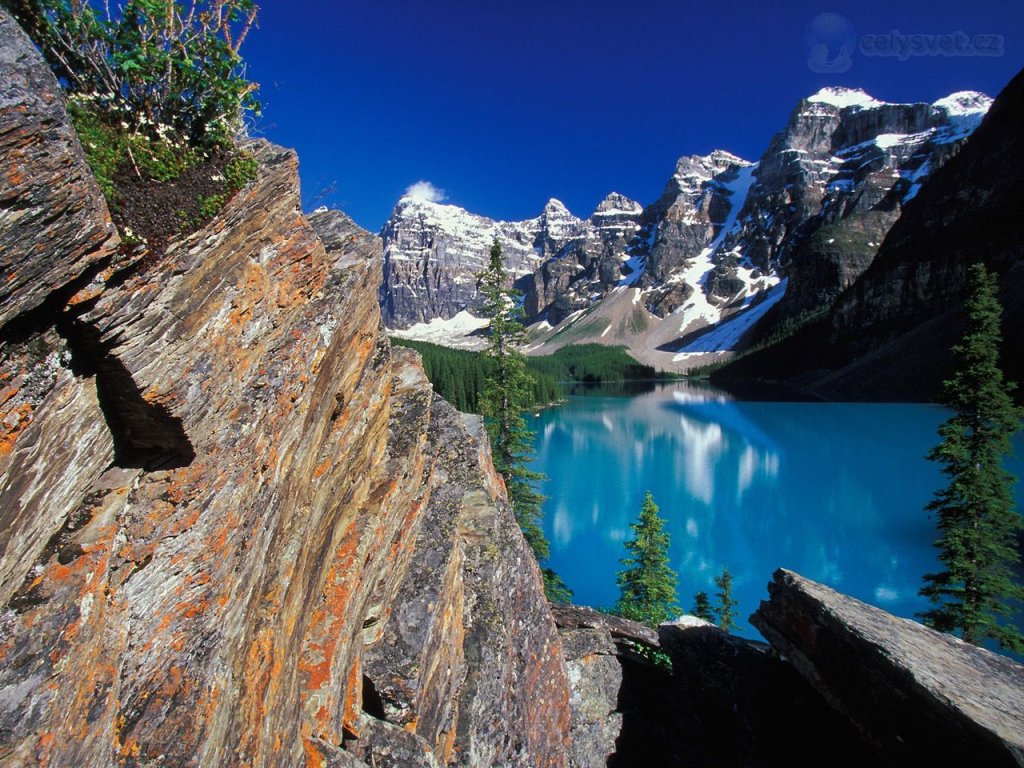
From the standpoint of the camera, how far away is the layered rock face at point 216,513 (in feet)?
9.17

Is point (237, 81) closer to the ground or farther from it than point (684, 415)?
farther from it

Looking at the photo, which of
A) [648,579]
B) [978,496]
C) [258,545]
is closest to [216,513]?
[258,545]

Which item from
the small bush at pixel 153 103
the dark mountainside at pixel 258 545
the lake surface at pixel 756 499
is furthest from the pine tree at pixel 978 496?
the small bush at pixel 153 103

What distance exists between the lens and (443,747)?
645 cm

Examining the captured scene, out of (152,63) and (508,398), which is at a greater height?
(152,63)

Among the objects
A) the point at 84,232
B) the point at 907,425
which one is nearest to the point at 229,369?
the point at 84,232

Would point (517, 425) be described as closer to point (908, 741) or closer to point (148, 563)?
point (908, 741)

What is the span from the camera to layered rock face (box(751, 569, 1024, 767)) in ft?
22.0

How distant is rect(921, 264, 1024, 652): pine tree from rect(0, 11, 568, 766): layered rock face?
15.8 metres

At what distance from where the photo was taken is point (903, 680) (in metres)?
7.54

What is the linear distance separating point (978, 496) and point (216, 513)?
68.8 feet

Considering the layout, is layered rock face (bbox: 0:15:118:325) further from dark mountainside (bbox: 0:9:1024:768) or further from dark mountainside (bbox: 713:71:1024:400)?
dark mountainside (bbox: 713:71:1024:400)

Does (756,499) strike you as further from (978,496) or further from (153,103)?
(153,103)

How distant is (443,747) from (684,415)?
273 feet
